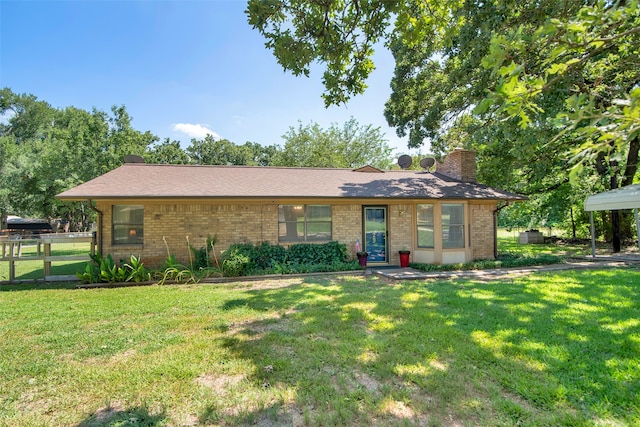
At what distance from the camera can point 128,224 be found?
33.1ft

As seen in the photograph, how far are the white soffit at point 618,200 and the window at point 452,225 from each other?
5.39 m

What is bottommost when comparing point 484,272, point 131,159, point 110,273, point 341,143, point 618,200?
point 484,272

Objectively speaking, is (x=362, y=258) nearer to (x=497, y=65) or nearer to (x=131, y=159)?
(x=497, y=65)

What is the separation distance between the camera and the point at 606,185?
658 inches

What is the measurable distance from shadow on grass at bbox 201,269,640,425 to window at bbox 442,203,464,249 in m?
4.36

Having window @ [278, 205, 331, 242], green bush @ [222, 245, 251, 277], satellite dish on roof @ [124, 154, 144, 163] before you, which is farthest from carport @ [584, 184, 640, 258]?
satellite dish on roof @ [124, 154, 144, 163]

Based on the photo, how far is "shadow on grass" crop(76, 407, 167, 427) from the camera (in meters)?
2.75

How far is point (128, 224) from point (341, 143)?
22.1 metres

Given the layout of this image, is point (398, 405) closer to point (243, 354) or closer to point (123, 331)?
point (243, 354)

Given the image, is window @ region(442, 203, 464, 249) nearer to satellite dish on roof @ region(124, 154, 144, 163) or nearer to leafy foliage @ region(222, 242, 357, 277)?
leafy foliage @ region(222, 242, 357, 277)

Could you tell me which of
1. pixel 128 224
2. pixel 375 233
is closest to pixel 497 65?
pixel 375 233

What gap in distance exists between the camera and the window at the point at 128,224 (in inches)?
393

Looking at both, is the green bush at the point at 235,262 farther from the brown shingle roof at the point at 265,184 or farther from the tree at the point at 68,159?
the tree at the point at 68,159

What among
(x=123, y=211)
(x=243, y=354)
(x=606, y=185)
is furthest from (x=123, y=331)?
(x=606, y=185)
